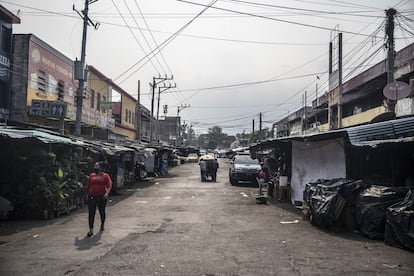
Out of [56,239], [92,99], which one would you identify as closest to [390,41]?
[56,239]

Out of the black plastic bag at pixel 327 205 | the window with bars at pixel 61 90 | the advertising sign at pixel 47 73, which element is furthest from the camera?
the window with bars at pixel 61 90

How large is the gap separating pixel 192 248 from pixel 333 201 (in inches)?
168

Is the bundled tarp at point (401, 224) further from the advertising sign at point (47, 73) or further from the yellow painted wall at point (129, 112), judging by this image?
the yellow painted wall at point (129, 112)

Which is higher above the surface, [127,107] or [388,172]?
[127,107]

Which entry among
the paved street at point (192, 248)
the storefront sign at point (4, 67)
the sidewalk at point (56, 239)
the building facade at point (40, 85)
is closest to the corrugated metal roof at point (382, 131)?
the paved street at point (192, 248)

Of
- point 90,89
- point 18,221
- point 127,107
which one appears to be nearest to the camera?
point 18,221

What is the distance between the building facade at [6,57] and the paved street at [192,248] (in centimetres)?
1201

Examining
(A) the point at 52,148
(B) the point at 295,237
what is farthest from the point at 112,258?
(A) the point at 52,148

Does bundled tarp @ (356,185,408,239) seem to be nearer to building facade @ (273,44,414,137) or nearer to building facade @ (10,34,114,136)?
building facade @ (273,44,414,137)

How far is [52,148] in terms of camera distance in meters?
14.4

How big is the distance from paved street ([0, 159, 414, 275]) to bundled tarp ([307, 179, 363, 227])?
389 mm

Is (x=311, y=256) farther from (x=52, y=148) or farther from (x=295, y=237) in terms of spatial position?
(x=52, y=148)

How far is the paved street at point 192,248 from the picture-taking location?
7.04 m

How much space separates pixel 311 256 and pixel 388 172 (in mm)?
6059
